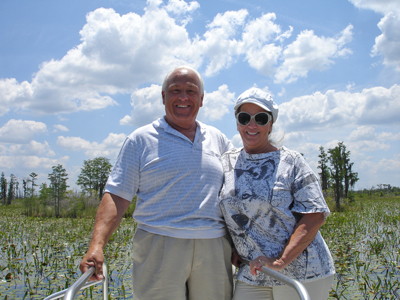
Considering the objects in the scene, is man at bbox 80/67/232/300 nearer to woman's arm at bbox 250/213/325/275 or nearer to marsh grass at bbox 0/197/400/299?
woman's arm at bbox 250/213/325/275

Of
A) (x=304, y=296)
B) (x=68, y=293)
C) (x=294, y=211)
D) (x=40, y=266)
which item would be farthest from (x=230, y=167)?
(x=40, y=266)

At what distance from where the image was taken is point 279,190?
197 cm

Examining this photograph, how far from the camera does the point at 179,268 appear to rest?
2.08 m

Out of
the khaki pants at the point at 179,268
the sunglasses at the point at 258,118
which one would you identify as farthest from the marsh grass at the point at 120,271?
the sunglasses at the point at 258,118

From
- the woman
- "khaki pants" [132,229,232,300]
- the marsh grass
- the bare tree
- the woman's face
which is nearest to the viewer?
the woman

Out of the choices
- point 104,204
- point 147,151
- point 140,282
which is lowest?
point 140,282

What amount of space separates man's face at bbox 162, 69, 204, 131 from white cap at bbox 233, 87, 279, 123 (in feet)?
1.31

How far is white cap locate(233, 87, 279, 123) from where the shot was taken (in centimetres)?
213

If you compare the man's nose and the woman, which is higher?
the man's nose

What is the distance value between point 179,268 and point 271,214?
0.72 metres

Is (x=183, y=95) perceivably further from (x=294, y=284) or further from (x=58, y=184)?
(x=58, y=184)

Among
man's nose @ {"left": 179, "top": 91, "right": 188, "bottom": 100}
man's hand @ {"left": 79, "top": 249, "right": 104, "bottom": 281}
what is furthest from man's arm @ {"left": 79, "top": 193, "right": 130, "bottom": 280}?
man's nose @ {"left": 179, "top": 91, "right": 188, "bottom": 100}

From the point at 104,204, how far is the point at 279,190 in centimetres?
Answer: 118

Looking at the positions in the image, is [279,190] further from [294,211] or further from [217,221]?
[217,221]
